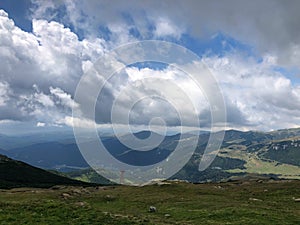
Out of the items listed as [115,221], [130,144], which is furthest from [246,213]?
[130,144]

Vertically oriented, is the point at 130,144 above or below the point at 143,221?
above

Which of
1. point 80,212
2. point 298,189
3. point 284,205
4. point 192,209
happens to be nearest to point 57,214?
point 80,212

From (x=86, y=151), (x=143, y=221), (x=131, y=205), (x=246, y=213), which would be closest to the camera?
(x=143, y=221)

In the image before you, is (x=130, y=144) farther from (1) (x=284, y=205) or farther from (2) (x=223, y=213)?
(1) (x=284, y=205)

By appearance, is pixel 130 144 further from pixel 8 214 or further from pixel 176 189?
pixel 8 214

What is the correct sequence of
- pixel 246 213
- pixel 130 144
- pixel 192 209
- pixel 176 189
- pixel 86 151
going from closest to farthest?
1. pixel 246 213
2. pixel 192 209
3. pixel 86 151
4. pixel 130 144
5. pixel 176 189

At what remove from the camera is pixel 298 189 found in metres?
75.1

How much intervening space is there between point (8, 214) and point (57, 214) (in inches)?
234

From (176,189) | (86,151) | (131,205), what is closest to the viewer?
(86,151)

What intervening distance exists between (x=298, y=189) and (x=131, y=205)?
4373 cm

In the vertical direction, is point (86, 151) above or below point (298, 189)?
above

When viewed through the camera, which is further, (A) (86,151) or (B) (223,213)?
(A) (86,151)

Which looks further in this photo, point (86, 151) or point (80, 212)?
point (86, 151)

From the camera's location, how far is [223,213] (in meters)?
45.6
